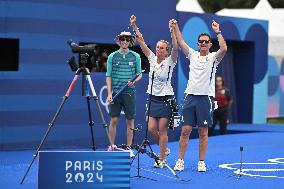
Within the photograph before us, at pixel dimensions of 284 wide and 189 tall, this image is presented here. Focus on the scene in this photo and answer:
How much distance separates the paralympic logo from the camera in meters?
7.55

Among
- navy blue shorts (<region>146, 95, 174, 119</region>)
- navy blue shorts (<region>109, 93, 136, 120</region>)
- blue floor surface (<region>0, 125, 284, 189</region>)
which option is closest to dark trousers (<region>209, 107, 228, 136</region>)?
blue floor surface (<region>0, 125, 284, 189</region>)

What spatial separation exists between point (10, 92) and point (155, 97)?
3.85m

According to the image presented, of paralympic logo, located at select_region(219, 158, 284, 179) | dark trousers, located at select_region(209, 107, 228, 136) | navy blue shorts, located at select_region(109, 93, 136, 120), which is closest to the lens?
paralympic logo, located at select_region(219, 158, 284, 179)

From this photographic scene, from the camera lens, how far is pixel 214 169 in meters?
8.00

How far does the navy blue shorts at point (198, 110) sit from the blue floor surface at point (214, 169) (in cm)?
62

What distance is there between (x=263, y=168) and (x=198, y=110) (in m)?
1.29

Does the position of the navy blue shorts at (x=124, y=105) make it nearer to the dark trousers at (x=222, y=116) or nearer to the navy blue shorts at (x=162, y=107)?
the navy blue shorts at (x=162, y=107)

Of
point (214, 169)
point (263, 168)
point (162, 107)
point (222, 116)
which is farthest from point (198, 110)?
point (222, 116)

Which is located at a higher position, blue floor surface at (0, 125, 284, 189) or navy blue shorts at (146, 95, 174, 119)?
navy blue shorts at (146, 95, 174, 119)

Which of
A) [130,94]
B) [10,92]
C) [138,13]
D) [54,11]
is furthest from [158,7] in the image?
[130,94]

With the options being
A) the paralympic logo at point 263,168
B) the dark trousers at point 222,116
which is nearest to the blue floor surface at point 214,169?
the paralympic logo at point 263,168

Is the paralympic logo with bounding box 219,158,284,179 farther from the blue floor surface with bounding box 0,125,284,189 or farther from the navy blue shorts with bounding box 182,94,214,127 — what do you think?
the navy blue shorts with bounding box 182,94,214,127

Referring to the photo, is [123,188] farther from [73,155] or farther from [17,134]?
[17,134]

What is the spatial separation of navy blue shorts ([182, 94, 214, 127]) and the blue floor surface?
624mm
